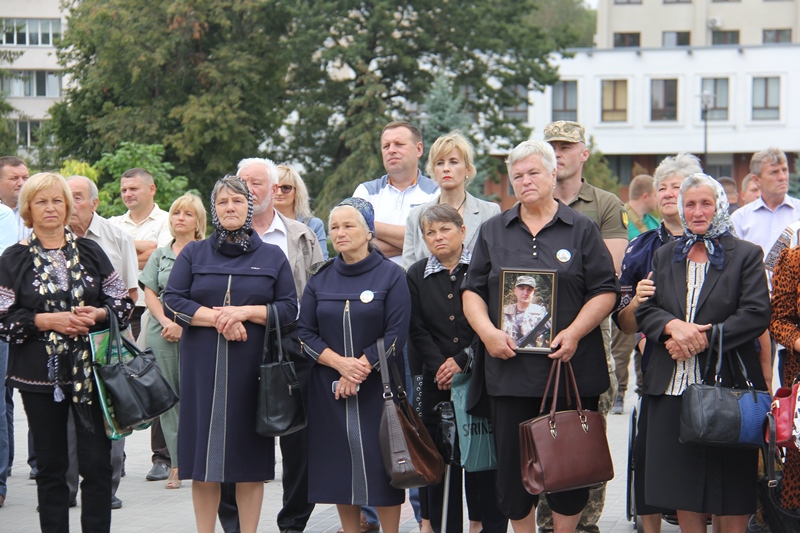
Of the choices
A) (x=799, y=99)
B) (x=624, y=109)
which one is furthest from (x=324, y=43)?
(x=799, y=99)

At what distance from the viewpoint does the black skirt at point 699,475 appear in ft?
18.9

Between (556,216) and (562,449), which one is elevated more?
(556,216)

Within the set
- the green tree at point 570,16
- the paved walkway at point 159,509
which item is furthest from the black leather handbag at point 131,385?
the green tree at point 570,16

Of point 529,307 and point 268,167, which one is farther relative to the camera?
point 268,167

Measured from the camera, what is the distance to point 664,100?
59594mm

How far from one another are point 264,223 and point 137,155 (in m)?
15.9

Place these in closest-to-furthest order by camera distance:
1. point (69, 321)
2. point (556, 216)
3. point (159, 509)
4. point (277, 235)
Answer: point (556, 216) → point (69, 321) → point (277, 235) → point (159, 509)

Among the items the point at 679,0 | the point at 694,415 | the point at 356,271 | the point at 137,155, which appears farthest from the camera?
the point at 679,0

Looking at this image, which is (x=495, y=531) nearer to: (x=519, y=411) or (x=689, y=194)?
(x=519, y=411)

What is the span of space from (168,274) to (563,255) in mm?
3622

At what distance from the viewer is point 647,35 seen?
6575cm

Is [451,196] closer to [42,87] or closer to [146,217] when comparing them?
[146,217]

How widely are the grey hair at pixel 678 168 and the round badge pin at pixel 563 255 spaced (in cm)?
107

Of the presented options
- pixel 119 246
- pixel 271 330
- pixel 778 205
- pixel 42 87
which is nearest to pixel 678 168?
pixel 778 205
